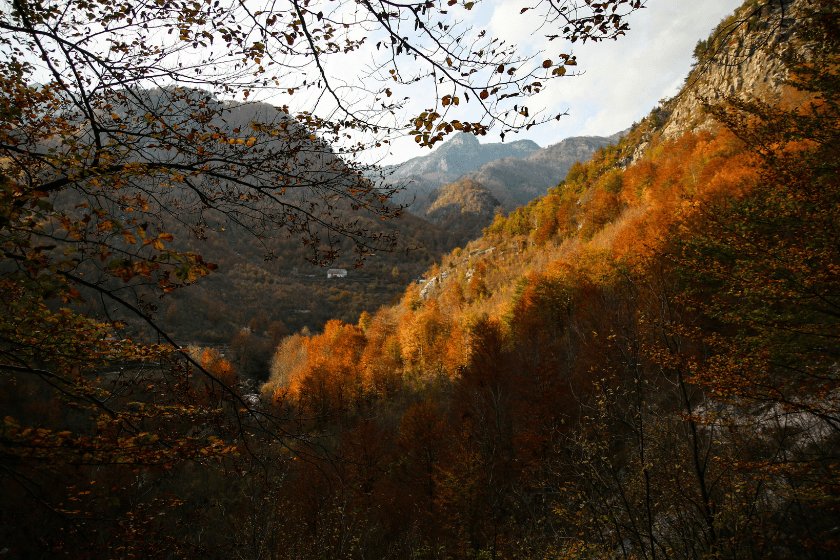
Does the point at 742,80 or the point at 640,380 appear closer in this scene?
the point at 640,380

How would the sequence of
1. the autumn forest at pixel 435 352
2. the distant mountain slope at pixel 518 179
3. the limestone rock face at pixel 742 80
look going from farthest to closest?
the distant mountain slope at pixel 518 179 → the limestone rock face at pixel 742 80 → the autumn forest at pixel 435 352

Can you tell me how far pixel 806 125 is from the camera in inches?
233

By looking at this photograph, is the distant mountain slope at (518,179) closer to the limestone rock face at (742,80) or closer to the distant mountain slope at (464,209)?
the distant mountain slope at (464,209)

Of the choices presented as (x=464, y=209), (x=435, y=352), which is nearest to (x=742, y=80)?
(x=435, y=352)

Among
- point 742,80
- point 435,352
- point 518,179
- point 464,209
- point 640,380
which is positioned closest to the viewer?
point 640,380

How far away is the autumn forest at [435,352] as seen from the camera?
281 centimetres

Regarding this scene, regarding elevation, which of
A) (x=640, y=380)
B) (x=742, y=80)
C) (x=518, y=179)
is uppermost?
(x=518, y=179)

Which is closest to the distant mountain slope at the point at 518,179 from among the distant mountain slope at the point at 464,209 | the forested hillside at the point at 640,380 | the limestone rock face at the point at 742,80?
the distant mountain slope at the point at 464,209

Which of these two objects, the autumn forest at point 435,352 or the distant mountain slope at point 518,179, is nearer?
the autumn forest at point 435,352

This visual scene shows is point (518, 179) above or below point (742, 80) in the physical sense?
above

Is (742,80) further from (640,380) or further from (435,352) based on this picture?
(640,380)

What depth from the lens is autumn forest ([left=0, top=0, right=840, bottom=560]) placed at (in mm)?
2811

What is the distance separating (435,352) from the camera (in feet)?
94.4

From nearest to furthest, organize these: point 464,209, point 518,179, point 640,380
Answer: point 640,380, point 464,209, point 518,179
